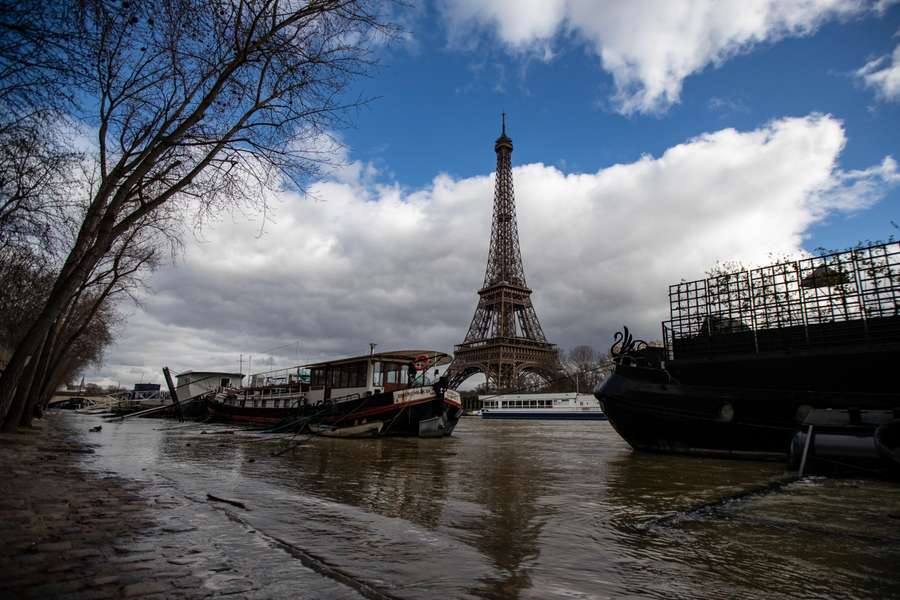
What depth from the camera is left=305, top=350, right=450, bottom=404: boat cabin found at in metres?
22.8

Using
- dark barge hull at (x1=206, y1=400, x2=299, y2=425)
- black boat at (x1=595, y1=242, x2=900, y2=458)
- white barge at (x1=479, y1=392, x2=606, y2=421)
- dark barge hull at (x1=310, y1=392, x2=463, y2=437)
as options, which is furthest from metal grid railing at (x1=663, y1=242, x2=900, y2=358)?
white barge at (x1=479, y1=392, x2=606, y2=421)

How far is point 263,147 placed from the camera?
330 inches

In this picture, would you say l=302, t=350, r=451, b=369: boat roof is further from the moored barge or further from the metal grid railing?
the metal grid railing

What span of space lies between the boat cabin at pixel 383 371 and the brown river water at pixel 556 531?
13.0m

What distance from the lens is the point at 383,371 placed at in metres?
23.4

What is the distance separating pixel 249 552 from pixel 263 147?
6.75 metres

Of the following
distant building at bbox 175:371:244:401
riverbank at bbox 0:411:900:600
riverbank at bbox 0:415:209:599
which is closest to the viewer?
riverbank at bbox 0:415:209:599

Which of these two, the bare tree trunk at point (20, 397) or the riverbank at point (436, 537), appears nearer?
the riverbank at point (436, 537)

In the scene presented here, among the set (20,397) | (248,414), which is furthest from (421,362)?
(248,414)

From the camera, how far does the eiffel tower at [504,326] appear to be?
230 feet

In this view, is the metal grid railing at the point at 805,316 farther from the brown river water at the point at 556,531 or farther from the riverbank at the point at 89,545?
the riverbank at the point at 89,545

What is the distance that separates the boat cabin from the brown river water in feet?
42.6

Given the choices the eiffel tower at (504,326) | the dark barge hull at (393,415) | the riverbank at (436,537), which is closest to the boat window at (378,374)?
the dark barge hull at (393,415)

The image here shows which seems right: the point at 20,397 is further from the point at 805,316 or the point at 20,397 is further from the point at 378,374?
the point at 805,316
